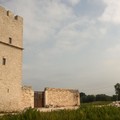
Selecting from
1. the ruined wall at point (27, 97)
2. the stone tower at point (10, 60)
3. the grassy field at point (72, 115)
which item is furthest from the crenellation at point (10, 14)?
the grassy field at point (72, 115)

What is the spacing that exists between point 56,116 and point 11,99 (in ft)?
27.7

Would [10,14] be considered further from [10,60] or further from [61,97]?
[61,97]

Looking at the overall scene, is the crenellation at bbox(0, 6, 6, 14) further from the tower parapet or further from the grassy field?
the grassy field

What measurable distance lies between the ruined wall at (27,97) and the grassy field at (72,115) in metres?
8.51

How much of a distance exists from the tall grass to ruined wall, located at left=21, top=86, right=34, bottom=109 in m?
8.51

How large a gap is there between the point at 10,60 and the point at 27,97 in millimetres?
3805

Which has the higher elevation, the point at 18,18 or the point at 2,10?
the point at 2,10

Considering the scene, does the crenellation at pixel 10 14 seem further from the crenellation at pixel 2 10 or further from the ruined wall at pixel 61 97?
the ruined wall at pixel 61 97

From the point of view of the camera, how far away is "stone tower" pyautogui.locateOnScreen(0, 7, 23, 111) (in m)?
20.5


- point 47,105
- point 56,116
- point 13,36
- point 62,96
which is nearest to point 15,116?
point 56,116

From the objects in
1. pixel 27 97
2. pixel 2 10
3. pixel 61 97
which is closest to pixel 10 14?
pixel 2 10

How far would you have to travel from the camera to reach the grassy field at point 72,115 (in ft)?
41.8

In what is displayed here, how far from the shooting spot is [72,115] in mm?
13836

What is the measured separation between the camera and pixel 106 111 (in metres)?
15.7
